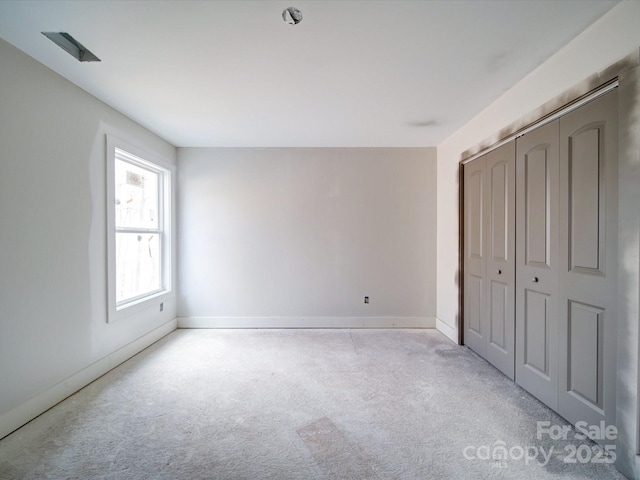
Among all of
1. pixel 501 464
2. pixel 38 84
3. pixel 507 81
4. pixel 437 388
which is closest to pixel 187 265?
pixel 38 84

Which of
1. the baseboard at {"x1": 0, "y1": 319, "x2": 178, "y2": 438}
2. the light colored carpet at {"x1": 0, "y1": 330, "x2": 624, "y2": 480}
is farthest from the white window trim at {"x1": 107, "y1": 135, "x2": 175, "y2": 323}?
the light colored carpet at {"x1": 0, "y1": 330, "x2": 624, "y2": 480}

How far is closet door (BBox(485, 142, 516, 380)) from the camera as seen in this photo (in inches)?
95.7

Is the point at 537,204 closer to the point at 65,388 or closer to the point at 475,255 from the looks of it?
the point at 475,255

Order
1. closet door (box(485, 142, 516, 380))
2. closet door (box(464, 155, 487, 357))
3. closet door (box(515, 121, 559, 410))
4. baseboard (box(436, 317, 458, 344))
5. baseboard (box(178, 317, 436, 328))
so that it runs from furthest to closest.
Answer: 1. baseboard (box(178, 317, 436, 328))
2. baseboard (box(436, 317, 458, 344))
3. closet door (box(464, 155, 487, 357))
4. closet door (box(485, 142, 516, 380))
5. closet door (box(515, 121, 559, 410))

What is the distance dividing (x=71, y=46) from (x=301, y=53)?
5.17ft

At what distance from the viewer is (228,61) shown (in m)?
1.97

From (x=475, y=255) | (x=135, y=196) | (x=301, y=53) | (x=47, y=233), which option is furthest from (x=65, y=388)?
(x=475, y=255)

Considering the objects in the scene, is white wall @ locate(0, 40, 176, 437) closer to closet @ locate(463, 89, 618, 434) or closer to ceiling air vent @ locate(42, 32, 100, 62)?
ceiling air vent @ locate(42, 32, 100, 62)

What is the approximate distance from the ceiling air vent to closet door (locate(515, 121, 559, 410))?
11.1ft

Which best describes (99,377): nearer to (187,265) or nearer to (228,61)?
(187,265)

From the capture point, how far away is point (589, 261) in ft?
5.64

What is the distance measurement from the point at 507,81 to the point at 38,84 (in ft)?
12.0

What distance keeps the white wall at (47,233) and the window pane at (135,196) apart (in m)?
0.45

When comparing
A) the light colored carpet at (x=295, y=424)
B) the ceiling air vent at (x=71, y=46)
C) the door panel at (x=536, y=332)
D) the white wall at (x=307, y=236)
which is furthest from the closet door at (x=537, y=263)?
the ceiling air vent at (x=71, y=46)
